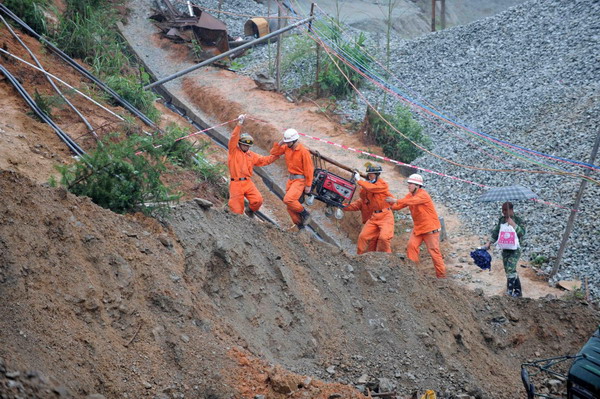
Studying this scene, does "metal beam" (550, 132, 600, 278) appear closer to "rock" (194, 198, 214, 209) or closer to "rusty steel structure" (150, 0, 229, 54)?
"rock" (194, 198, 214, 209)

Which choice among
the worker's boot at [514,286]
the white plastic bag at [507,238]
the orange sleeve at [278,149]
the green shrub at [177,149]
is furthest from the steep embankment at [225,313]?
the green shrub at [177,149]

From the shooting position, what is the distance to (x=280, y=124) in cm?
1711

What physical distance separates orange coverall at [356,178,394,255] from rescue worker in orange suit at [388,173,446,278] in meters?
0.18

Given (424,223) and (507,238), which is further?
(424,223)

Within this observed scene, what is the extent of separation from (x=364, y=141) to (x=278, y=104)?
2.74 meters

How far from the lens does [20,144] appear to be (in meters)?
11.1

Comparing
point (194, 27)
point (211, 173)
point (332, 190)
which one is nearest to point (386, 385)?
point (332, 190)

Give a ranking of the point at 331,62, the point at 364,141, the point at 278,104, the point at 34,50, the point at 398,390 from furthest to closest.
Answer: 1. the point at 331,62
2. the point at 278,104
3. the point at 364,141
4. the point at 34,50
5. the point at 398,390

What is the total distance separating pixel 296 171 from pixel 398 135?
6.26 metres

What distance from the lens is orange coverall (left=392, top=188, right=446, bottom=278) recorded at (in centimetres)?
1045

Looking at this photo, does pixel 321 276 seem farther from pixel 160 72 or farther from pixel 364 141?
pixel 160 72

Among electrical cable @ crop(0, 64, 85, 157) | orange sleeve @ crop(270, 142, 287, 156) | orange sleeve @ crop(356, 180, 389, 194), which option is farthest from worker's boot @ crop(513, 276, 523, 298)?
electrical cable @ crop(0, 64, 85, 157)

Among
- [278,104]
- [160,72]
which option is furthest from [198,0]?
[278,104]

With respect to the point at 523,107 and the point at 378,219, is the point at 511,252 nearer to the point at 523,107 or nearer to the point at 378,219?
the point at 378,219
